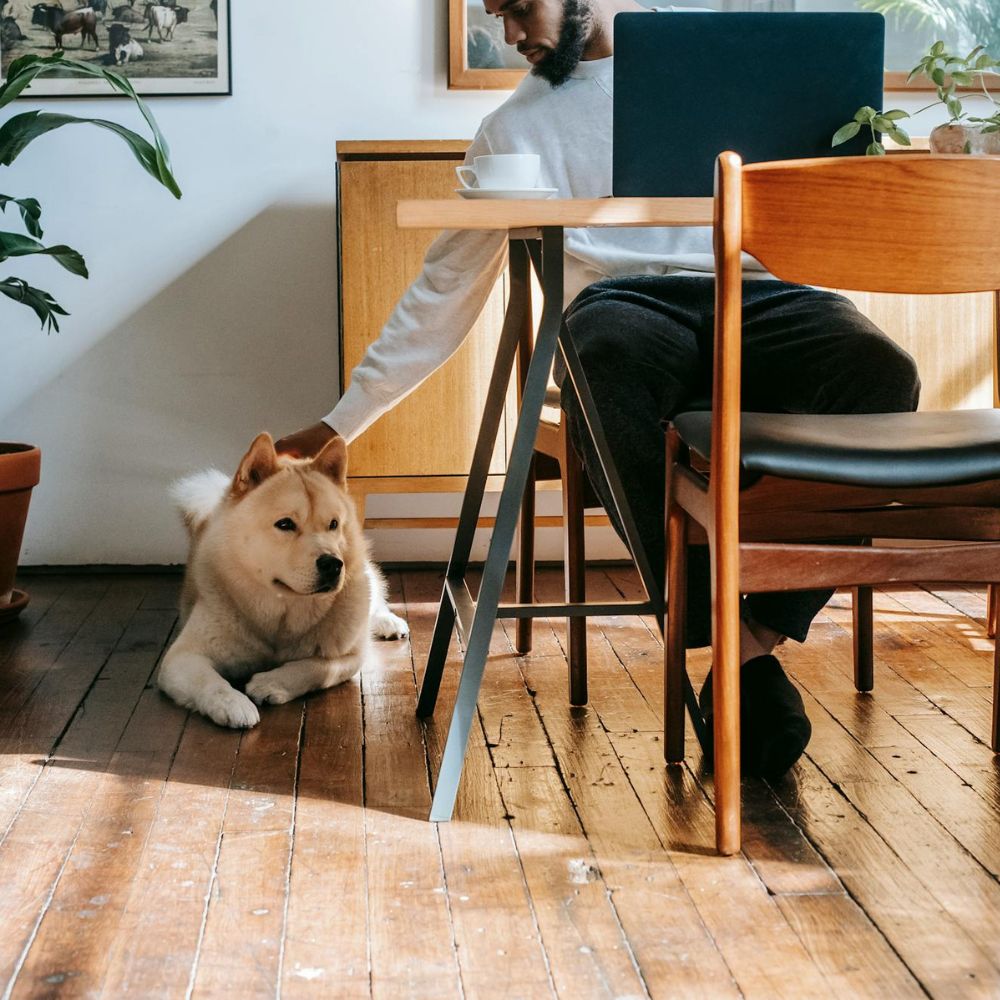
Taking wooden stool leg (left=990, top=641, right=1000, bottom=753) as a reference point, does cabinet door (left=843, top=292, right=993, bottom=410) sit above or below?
above

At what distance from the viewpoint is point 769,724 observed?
1747 mm

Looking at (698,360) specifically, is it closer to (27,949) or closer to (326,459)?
(326,459)

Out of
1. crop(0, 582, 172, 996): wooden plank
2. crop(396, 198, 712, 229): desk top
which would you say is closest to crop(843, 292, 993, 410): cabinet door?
crop(396, 198, 712, 229): desk top

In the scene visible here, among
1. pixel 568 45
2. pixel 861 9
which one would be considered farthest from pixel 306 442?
pixel 861 9

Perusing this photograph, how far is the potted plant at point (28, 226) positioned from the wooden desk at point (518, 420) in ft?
3.72

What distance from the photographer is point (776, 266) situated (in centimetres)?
137

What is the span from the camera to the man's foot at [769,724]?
5.69 feet

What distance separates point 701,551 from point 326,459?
747 mm

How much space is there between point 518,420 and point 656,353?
299 millimetres

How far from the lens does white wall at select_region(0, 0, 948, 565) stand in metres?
3.16

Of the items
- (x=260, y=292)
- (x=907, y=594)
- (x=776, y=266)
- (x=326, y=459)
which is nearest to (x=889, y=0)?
(x=907, y=594)

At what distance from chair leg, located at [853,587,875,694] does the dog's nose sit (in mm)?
915

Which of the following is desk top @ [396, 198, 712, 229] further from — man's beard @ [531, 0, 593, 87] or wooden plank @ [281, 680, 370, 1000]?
man's beard @ [531, 0, 593, 87]

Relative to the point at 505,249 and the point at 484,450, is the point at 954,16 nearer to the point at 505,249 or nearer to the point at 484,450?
the point at 505,249
